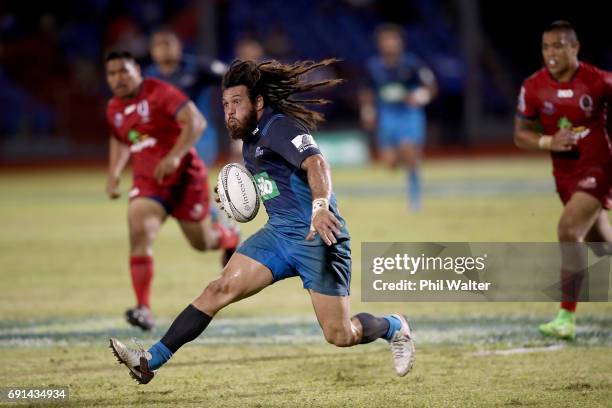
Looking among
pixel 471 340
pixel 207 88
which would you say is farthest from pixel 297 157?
pixel 207 88

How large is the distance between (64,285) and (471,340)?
4.43 metres

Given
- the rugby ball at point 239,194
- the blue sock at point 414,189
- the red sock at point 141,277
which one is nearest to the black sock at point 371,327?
the rugby ball at point 239,194

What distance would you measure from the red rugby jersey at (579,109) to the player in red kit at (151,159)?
261 centimetres

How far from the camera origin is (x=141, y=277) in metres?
7.93

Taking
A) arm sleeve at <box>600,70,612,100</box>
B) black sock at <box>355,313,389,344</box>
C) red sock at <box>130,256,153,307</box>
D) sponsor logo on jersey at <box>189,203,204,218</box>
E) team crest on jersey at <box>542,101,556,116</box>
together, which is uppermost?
arm sleeve at <box>600,70,612,100</box>

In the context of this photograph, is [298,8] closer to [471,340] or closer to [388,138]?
[388,138]

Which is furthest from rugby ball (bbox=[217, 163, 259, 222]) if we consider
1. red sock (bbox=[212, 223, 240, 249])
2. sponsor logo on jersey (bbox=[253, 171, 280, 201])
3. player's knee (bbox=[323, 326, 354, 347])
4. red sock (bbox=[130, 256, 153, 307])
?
red sock (bbox=[212, 223, 240, 249])

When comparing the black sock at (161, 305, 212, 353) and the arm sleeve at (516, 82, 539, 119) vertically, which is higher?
the arm sleeve at (516, 82, 539, 119)

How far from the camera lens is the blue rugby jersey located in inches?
220

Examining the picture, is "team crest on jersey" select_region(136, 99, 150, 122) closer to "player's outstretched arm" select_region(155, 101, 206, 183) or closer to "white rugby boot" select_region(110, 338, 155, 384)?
"player's outstretched arm" select_region(155, 101, 206, 183)

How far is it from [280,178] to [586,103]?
2.62 meters

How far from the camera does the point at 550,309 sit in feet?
27.9

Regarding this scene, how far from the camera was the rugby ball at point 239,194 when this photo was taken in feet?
18.9

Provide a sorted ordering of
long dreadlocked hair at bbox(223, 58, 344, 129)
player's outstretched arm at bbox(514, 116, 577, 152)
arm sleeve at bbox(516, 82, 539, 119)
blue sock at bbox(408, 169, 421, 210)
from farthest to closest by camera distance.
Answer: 1. blue sock at bbox(408, 169, 421, 210)
2. arm sleeve at bbox(516, 82, 539, 119)
3. player's outstretched arm at bbox(514, 116, 577, 152)
4. long dreadlocked hair at bbox(223, 58, 344, 129)
